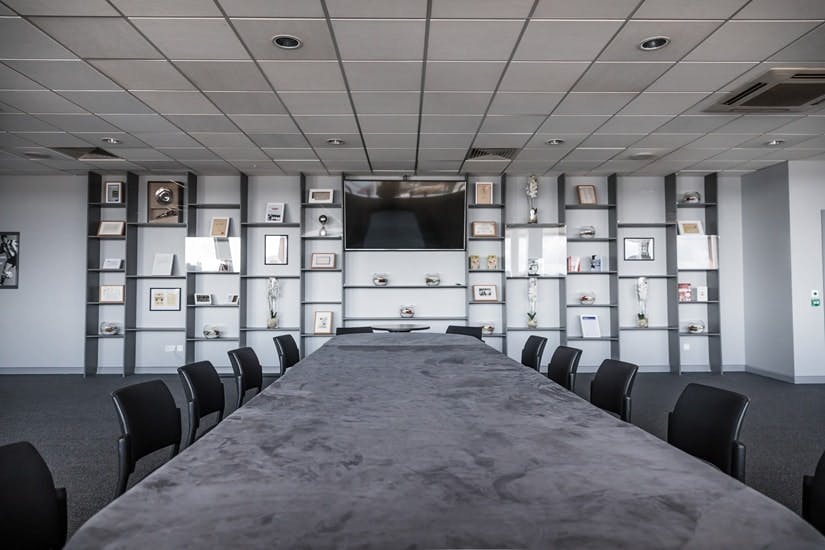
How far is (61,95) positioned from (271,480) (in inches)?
185

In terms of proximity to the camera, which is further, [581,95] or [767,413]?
[767,413]

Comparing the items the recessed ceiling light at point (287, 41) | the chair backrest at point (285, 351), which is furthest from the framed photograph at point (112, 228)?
the recessed ceiling light at point (287, 41)

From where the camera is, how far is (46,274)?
24.0ft

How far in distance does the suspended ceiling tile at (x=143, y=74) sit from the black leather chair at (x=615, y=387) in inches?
150

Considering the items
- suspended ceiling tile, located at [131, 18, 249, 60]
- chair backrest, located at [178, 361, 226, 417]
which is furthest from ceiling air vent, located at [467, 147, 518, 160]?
chair backrest, located at [178, 361, 226, 417]

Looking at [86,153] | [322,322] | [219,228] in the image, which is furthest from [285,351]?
[86,153]

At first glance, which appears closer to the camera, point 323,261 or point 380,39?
point 380,39

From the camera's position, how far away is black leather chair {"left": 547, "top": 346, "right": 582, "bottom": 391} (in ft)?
10.6

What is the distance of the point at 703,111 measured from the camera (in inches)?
184

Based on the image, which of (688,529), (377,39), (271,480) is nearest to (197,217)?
(377,39)

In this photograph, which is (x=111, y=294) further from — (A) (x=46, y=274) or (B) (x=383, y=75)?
(B) (x=383, y=75)

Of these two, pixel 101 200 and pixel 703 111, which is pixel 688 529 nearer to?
pixel 703 111

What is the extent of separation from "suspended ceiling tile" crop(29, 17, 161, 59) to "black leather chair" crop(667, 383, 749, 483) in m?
3.91

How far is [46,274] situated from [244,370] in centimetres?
592
